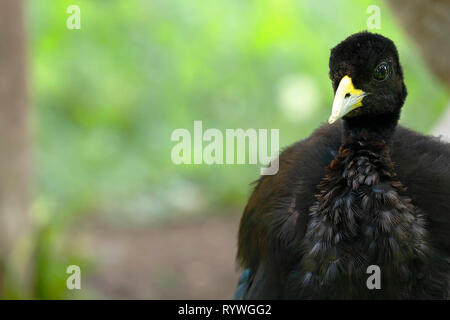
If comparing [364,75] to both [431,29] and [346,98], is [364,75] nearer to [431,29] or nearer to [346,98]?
[346,98]

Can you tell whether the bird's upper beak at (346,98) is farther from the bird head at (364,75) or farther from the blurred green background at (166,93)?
the blurred green background at (166,93)

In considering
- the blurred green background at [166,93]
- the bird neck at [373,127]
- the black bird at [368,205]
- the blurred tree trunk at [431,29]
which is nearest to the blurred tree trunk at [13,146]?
the blurred green background at [166,93]

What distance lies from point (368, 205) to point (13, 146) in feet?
9.78

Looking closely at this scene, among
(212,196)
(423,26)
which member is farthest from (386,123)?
(212,196)

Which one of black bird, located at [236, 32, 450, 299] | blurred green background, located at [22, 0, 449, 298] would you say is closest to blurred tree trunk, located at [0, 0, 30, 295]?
blurred green background, located at [22, 0, 449, 298]

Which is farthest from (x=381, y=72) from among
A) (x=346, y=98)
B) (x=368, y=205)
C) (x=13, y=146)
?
(x=13, y=146)

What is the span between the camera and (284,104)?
7500 millimetres

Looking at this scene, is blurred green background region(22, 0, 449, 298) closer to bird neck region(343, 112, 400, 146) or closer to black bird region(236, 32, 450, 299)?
black bird region(236, 32, 450, 299)

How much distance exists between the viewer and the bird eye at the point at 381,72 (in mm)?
2621

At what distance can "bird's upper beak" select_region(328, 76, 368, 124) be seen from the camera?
2502mm

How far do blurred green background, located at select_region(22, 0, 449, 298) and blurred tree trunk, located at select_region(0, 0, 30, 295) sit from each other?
4.85 feet

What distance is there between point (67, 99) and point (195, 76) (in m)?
1.26

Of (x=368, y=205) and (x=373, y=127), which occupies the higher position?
(x=373, y=127)

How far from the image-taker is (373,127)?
2.70m
